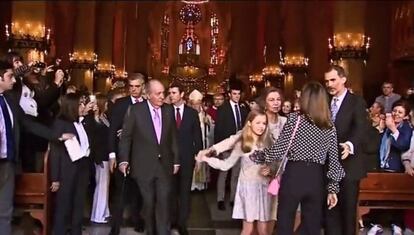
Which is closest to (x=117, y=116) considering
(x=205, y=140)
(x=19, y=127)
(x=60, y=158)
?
(x=60, y=158)

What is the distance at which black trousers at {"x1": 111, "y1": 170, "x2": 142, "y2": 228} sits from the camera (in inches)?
325

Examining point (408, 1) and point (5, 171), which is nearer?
point (5, 171)

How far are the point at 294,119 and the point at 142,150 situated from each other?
1.84 meters

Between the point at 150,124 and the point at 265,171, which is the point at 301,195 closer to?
the point at 265,171

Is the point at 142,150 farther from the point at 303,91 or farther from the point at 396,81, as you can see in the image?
the point at 396,81

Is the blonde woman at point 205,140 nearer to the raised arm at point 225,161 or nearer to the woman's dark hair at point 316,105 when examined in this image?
the raised arm at point 225,161

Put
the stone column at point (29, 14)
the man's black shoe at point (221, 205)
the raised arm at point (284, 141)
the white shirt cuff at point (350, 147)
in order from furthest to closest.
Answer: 1. the stone column at point (29, 14)
2. the man's black shoe at point (221, 205)
3. the white shirt cuff at point (350, 147)
4. the raised arm at point (284, 141)

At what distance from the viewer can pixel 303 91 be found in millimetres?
6254

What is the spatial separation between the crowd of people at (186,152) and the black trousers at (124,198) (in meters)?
0.02

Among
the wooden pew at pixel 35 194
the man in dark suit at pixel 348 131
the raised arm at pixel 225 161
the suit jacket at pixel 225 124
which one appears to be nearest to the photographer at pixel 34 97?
the wooden pew at pixel 35 194

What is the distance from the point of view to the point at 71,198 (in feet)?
25.3

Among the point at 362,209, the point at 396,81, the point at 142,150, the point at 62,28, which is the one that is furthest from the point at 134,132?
the point at 62,28

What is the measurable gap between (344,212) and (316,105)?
4.50ft

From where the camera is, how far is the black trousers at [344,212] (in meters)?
6.93
